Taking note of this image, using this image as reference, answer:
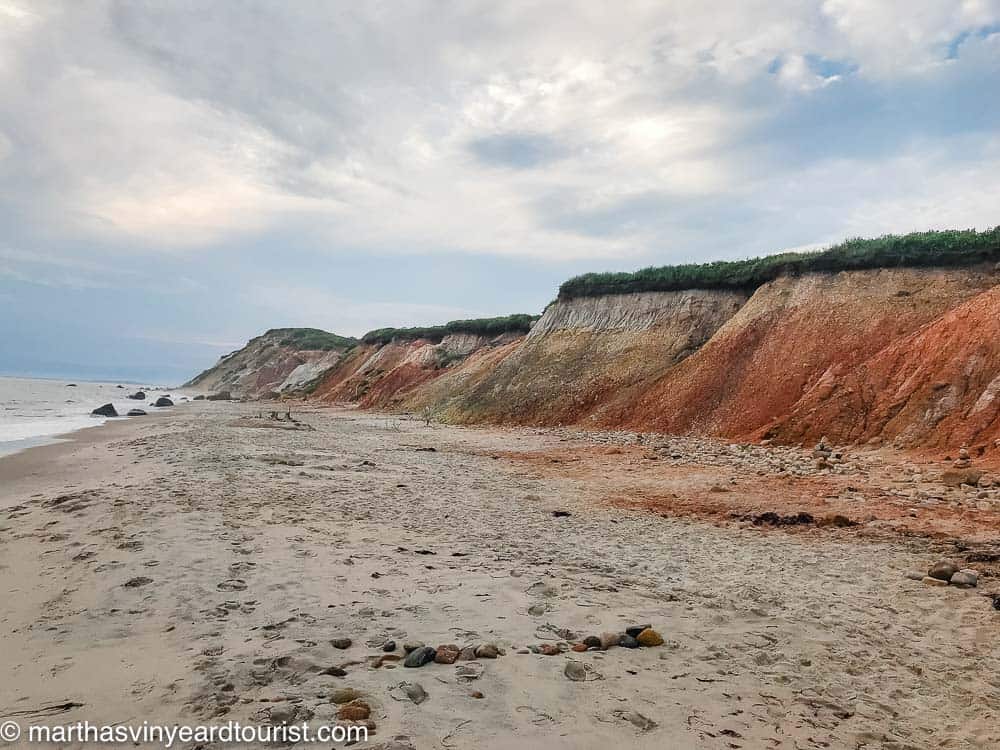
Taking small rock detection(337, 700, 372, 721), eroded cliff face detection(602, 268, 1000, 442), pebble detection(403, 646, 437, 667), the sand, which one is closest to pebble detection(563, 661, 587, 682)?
the sand

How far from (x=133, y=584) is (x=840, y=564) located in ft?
24.2

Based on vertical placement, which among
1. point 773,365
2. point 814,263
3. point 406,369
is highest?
point 814,263

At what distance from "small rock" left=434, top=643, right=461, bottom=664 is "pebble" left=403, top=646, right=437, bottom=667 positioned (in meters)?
0.03

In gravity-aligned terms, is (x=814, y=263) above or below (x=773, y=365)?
above

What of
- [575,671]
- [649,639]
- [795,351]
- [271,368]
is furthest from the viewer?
[271,368]

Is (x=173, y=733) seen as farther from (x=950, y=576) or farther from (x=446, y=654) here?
(x=950, y=576)

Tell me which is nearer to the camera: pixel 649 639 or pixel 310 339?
pixel 649 639

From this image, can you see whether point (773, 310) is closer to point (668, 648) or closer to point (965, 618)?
point (965, 618)

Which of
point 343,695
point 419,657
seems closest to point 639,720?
point 419,657

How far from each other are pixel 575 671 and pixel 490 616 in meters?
1.13

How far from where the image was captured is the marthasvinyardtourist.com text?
119 inches

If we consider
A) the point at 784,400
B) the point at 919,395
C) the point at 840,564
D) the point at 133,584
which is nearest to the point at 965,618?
the point at 840,564

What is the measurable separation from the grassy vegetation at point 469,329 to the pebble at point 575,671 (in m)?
47.6

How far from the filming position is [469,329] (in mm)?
Result: 55625
